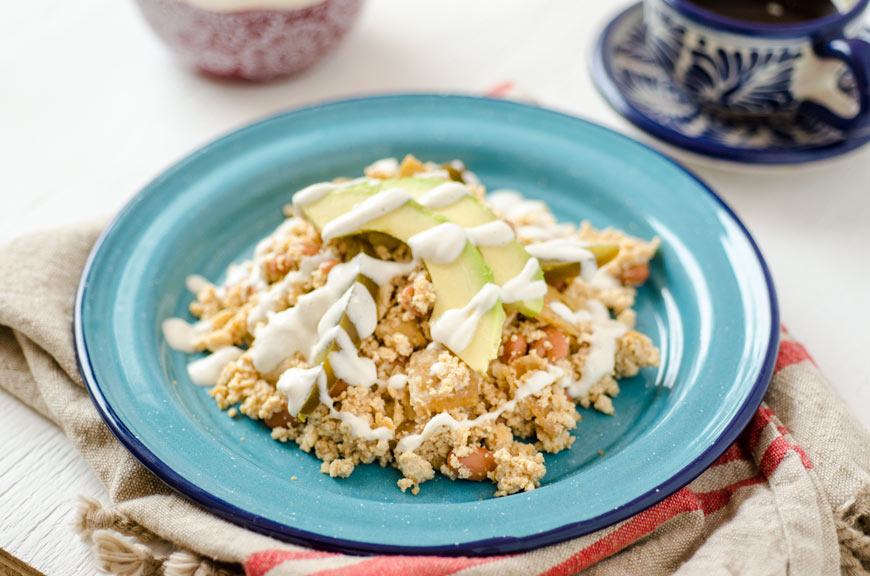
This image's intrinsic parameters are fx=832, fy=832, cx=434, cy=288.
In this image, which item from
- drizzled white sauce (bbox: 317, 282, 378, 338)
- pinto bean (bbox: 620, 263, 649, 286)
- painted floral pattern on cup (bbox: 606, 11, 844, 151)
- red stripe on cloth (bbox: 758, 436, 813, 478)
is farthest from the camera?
painted floral pattern on cup (bbox: 606, 11, 844, 151)

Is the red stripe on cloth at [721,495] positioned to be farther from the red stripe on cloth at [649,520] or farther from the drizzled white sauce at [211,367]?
the drizzled white sauce at [211,367]

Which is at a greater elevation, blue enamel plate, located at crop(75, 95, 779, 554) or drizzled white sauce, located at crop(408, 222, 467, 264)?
drizzled white sauce, located at crop(408, 222, 467, 264)

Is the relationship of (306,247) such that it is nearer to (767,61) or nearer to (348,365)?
(348,365)

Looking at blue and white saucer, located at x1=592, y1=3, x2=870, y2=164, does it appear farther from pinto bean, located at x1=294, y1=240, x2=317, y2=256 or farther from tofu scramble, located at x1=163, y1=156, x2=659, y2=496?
pinto bean, located at x1=294, y1=240, x2=317, y2=256

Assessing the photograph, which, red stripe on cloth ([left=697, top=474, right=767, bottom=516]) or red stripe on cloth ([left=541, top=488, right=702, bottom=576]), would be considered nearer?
red stripe on cloth ([left=541, top=488, right=702, bottom=576])

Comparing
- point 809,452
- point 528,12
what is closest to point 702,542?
point 809,452

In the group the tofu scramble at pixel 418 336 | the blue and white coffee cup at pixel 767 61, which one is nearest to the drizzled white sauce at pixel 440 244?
the tofu scramble at pixel 418 336

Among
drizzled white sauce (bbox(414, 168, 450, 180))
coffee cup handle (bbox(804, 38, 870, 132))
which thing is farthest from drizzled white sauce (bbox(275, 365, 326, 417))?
coffee cup handle (bbox(804, 38, 870, 132))
